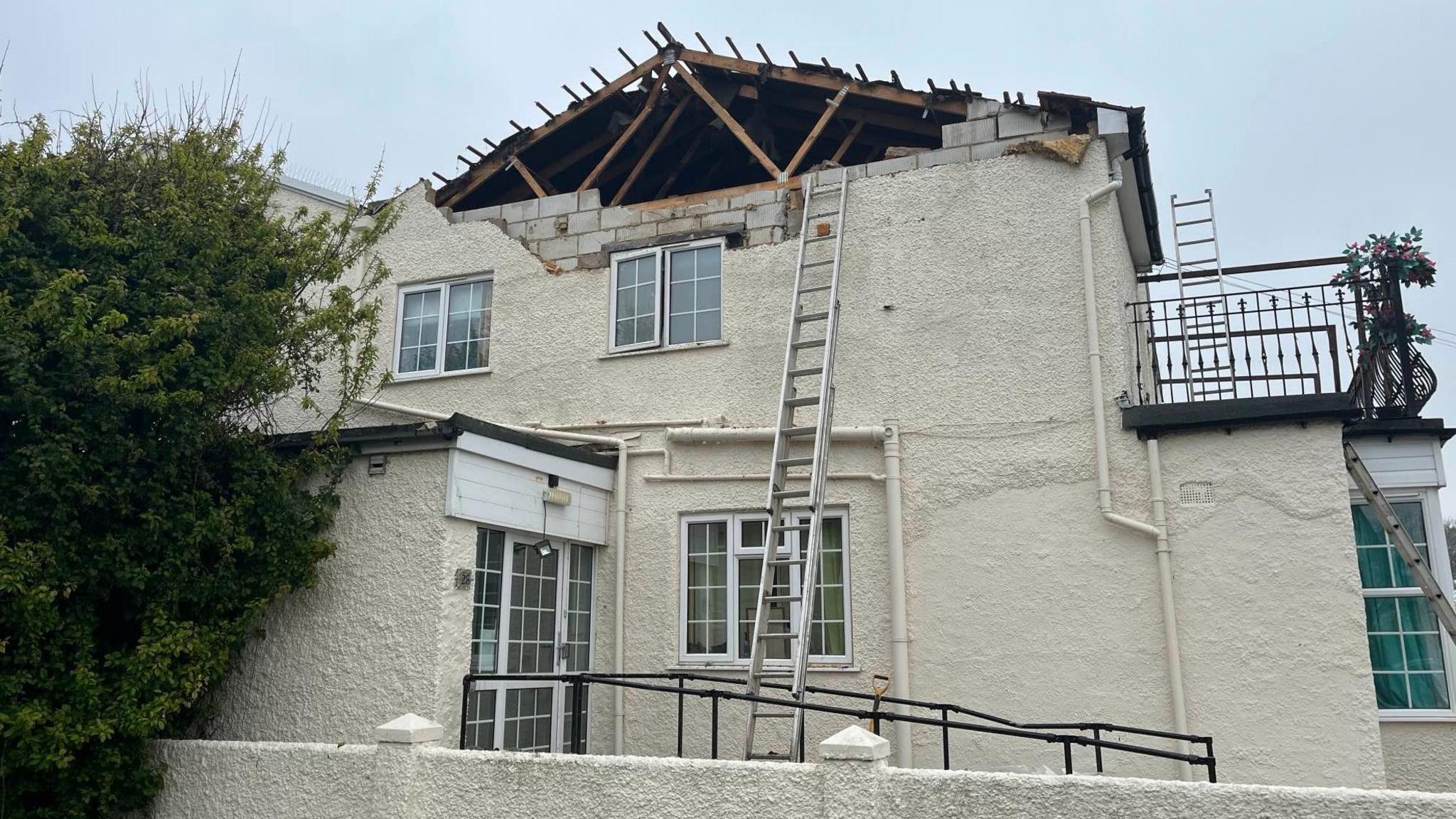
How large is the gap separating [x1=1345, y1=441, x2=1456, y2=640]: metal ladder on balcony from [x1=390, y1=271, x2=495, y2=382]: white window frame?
793 cm

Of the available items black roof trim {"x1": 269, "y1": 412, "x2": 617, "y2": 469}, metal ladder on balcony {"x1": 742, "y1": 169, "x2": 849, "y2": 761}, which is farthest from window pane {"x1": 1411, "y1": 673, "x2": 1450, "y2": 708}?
black roof trim {"x1": 269, "y1": 412, "x2": 617, "y2": 469}

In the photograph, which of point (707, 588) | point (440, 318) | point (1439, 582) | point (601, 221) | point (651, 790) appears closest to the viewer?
point (651, 790)

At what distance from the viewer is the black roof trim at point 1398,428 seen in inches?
344

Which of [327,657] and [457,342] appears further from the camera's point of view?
[457,342]

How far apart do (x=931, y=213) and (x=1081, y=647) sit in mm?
4029

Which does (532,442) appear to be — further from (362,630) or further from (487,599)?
(362,630)

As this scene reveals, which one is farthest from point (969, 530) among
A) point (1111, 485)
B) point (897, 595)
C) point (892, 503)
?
point (1111, 485)

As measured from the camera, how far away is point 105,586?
7.23 m

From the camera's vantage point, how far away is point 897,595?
348 inches

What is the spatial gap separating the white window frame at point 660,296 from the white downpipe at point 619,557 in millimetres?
1004

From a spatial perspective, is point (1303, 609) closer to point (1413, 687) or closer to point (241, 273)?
point (1413, 687)

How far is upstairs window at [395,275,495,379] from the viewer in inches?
449

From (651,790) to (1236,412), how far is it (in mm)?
5293

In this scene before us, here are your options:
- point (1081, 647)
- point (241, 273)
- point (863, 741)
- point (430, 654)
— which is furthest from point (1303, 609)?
point (241, 273)
